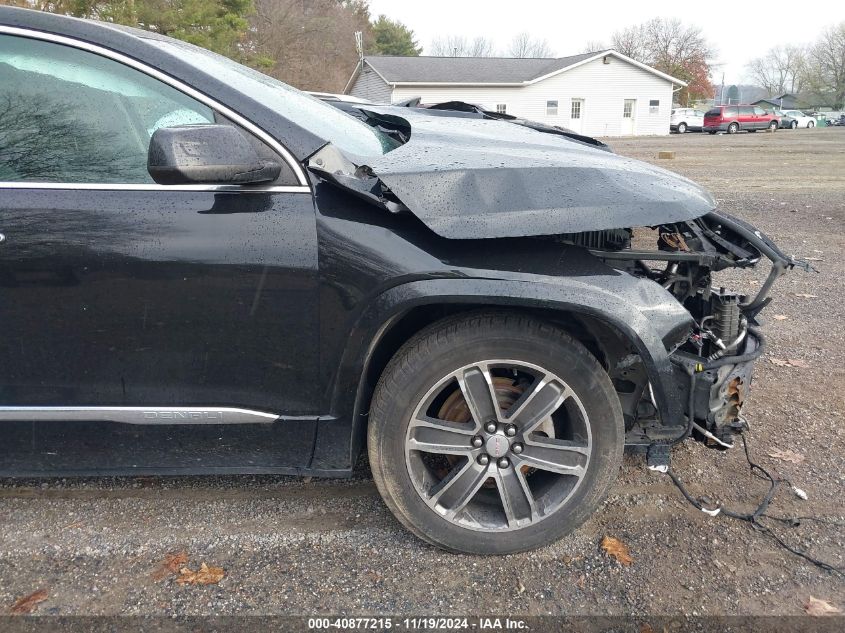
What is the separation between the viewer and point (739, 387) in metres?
2.64

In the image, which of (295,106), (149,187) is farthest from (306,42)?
(149,187)

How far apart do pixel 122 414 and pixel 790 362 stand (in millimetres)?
3951

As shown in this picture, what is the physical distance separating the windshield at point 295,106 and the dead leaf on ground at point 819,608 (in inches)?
90.8

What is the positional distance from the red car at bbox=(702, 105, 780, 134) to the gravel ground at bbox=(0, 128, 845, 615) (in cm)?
4510

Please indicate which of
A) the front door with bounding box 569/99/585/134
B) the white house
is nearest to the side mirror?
the white house

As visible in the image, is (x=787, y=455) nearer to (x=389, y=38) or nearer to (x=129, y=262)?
Answer: (x=129, y=262)

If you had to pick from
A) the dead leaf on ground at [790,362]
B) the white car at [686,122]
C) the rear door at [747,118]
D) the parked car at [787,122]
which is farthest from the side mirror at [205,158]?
the parked car at [787,122]

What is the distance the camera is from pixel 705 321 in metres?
2.86

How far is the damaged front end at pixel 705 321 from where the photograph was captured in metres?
2.52

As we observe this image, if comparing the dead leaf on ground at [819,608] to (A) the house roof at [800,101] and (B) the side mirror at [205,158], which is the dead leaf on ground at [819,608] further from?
(A) the house roof at [800,101]

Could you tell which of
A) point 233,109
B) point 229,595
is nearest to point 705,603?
point 229,595

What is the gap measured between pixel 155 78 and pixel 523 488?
1.97 m

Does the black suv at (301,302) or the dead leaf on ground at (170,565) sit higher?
the black suv at (301,302)

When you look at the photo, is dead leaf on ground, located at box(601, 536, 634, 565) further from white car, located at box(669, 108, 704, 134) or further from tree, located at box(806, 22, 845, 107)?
tree, located at box(806, 22, 845, 107)
